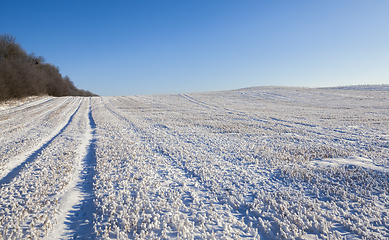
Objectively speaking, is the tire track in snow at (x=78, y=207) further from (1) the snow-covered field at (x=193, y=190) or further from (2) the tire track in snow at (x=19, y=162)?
(2) the tire track in snow at (x=19, y=162)

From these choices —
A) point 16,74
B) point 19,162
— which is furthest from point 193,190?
point 16,74

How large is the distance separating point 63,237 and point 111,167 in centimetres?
405

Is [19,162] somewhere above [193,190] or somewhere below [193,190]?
above

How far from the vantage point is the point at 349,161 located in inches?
368

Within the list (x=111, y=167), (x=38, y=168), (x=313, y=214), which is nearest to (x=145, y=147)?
(x=111, y=167)

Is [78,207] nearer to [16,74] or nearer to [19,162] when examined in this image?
[19,162]

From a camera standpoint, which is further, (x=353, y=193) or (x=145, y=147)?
(x=145, y=147)

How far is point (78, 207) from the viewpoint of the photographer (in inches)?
225

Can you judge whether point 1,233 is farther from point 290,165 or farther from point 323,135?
point 323,135

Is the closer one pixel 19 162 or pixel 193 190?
pixel 193 190

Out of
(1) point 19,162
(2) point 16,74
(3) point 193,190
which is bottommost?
(3) point 193,190

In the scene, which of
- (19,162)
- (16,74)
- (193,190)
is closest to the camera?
(193,190)

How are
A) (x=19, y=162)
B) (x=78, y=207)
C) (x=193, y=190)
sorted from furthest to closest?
(x=19, y=162) → (x=193, y=190) → (x=78, y=207)

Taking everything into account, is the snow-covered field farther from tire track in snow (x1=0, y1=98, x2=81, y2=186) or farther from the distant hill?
the distant hill
